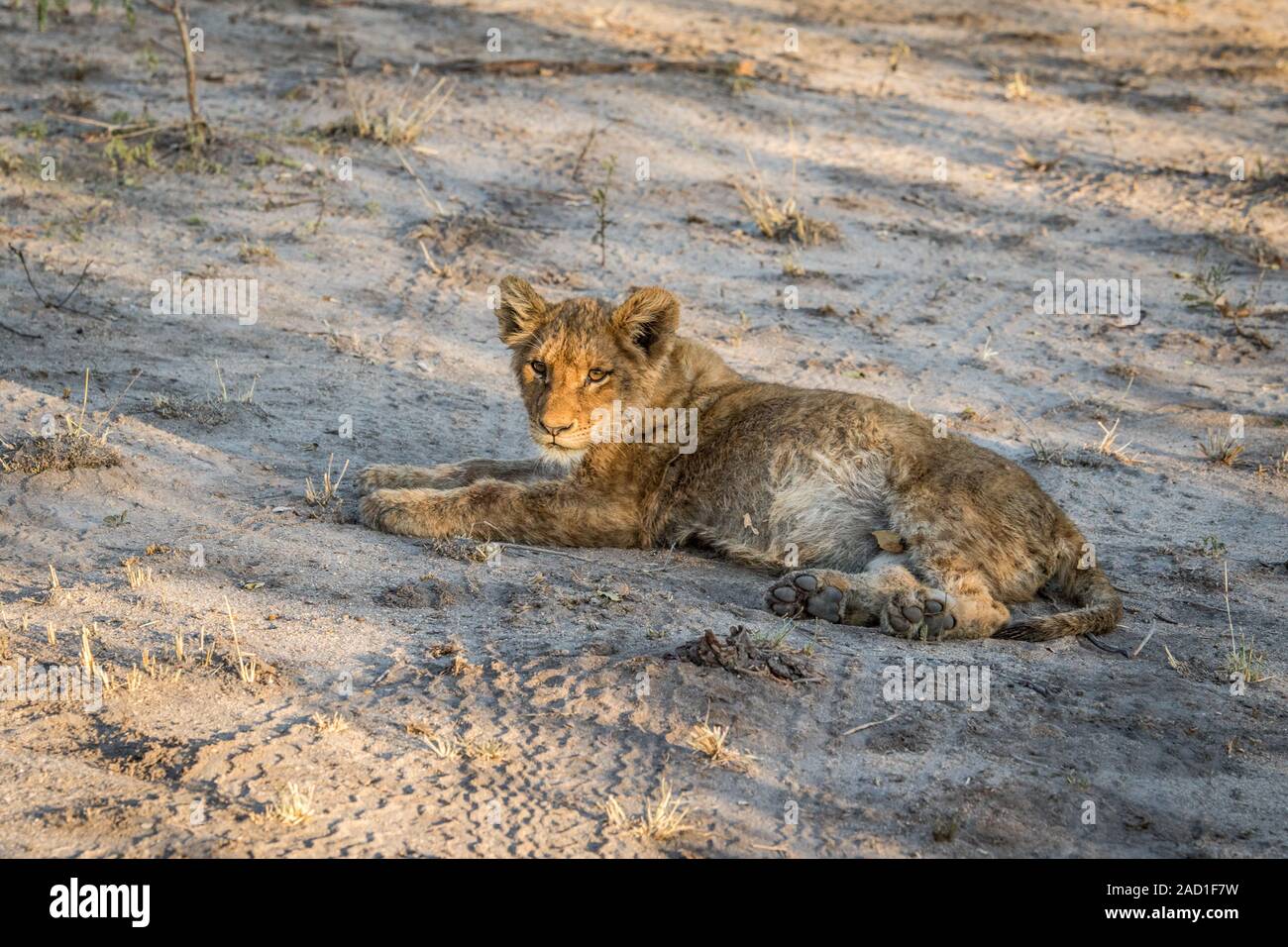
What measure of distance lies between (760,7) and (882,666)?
43.3ft

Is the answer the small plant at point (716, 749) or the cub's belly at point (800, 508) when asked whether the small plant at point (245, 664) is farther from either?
the cub's belly at point (800, 508)

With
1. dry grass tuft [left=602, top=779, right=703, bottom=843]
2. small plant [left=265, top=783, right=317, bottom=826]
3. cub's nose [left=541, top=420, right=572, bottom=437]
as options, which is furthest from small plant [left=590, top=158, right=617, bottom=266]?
small plant [left=265, top=783, right=317, bottom=826]

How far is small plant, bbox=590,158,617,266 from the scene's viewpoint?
10007 millimetres

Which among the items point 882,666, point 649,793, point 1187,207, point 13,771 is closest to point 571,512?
point 882,666

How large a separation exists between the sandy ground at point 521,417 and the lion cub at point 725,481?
24 centimetres

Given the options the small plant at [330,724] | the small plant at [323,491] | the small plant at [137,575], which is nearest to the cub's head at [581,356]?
the small plant at [323,491]

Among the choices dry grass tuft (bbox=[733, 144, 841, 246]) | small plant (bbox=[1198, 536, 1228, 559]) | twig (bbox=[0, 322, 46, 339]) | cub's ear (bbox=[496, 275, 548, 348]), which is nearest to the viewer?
cub's ear (bbox=[496, 275, 548, 348])

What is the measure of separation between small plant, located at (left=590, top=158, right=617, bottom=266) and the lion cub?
329 cm

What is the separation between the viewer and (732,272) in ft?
34.6

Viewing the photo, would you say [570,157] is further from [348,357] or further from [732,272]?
[348,357]

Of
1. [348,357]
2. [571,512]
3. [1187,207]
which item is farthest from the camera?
[1187,207]

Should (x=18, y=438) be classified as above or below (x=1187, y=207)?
below

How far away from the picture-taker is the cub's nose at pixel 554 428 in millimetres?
6359

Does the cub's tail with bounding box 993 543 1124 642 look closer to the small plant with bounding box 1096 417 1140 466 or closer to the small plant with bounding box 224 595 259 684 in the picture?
the small plant with bounding box 1096 417 1140 466
